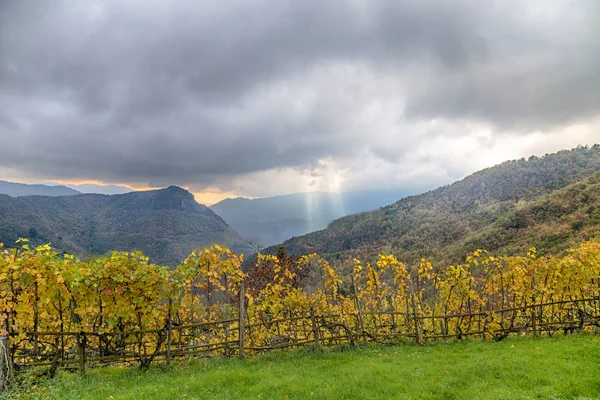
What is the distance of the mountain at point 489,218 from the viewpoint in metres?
47.8

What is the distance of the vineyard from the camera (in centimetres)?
830

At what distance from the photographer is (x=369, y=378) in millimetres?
7656

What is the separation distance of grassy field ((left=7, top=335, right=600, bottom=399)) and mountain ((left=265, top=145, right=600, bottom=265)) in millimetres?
37469

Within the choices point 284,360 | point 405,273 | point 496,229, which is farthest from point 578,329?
point 496,229

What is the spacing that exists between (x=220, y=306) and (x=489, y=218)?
79197 millimetres

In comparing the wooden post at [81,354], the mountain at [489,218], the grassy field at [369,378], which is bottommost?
the grassy field at [369,378]

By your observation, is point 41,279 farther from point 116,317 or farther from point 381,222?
point 381,222

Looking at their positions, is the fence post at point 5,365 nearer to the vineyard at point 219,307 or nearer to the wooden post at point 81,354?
the vineyard at point 219,307

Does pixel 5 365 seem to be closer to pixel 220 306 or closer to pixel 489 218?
pixel 220 306

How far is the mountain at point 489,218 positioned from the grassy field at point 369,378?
37.5 m

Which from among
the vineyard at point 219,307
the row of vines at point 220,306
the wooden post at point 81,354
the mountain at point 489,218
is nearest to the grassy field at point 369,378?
the wooden post at point 81,354

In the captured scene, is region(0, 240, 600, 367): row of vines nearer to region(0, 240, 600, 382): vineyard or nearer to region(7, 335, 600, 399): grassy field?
region(0, 240, 600, 382): vineyard

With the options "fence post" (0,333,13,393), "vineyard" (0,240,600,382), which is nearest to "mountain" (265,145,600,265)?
"vineyard" (0,240,600,382)

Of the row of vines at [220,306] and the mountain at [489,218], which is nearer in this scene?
the row of vines at [220,306]
